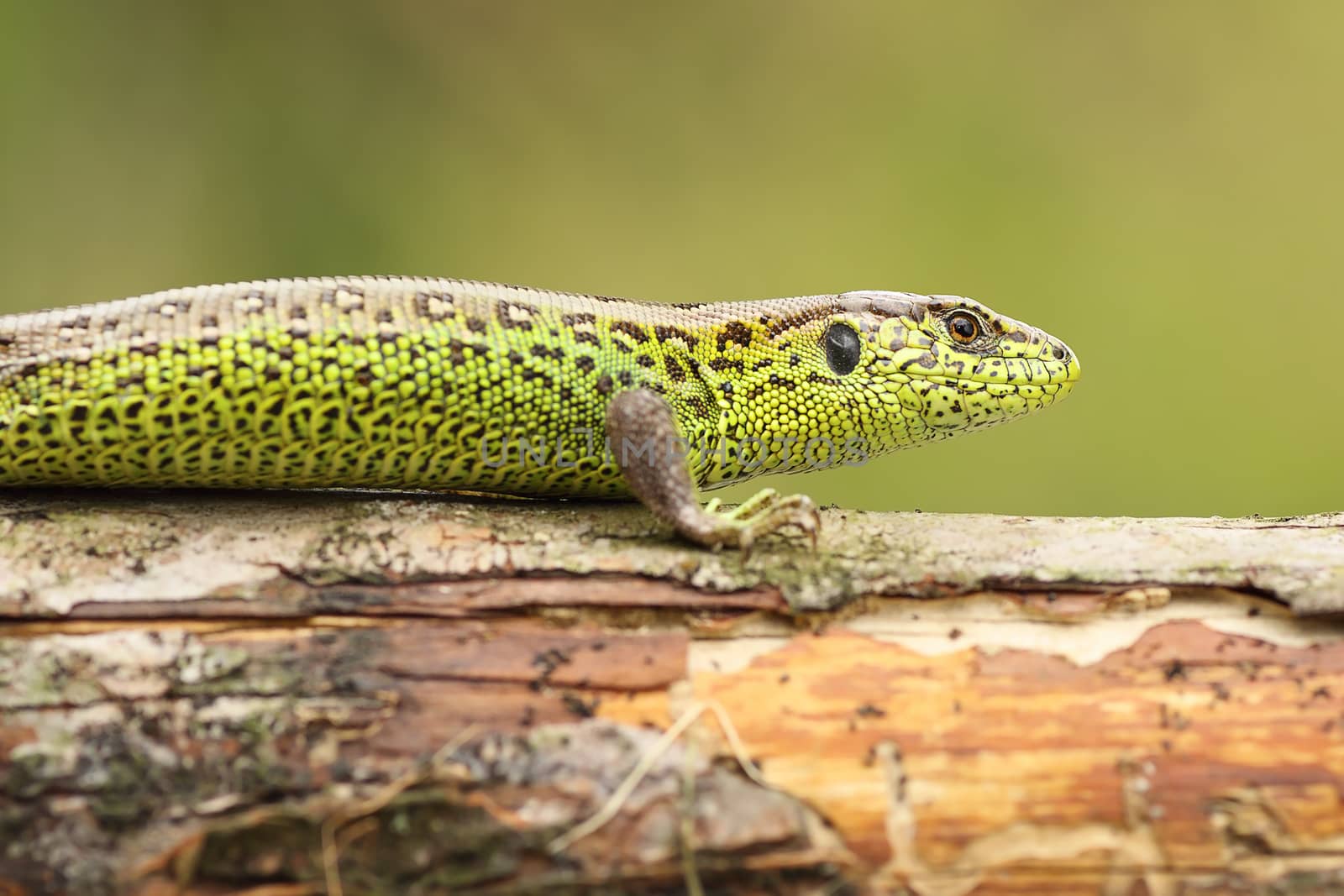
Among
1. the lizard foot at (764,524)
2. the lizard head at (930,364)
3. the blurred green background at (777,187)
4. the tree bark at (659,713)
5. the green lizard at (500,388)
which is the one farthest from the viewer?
the blurred green background at (777,187)

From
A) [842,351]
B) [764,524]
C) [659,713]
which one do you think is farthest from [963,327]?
[659,713]

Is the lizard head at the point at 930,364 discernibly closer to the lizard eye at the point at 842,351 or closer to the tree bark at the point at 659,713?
the lizard eye at the point at 842,351

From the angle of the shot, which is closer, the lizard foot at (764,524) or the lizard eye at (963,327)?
the lizard foot at (764,524)

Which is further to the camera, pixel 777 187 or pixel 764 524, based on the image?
pixel 777 187

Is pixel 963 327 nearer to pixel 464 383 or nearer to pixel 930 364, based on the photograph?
pixel 930 364

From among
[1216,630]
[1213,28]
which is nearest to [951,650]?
[1216,630]

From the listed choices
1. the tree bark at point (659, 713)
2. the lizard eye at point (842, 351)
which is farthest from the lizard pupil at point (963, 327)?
the tree bark at point (659, 713)

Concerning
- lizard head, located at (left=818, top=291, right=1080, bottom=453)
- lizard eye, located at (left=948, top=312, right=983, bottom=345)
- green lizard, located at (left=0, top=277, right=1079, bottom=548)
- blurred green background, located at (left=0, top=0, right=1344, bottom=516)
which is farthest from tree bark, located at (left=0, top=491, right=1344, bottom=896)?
blurred green background, located at (left=0, top=0, right=1344, bottom=516)
